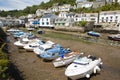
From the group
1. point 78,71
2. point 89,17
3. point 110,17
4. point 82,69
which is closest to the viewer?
point 78,71

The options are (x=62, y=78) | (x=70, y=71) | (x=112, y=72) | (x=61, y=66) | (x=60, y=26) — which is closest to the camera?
(x=70, y=71)

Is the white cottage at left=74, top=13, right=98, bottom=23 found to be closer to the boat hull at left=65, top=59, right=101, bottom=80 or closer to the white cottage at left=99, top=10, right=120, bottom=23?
the white cottage at left=99, top=10, right=120, bottom=23

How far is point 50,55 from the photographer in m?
23.5

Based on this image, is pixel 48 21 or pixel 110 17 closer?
pixel 110 17

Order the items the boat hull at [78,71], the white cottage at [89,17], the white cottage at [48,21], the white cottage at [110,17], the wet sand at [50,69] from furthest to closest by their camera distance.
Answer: the white cottage at [48,21] → the white cottage at [89,17] → the white cottage at [110,17] → the wet sand at [50,69] → the boat hull at [78,71]

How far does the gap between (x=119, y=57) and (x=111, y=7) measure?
5801 cm

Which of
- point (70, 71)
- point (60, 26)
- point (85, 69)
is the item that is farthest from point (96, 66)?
point (60, 26)

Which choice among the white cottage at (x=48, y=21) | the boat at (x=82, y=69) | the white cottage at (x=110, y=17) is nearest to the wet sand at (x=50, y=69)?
the boat at (x=82, y=69)

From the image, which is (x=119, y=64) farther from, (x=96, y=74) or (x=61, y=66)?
(x=61, y=66)

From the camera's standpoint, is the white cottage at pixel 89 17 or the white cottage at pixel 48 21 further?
the white cottage at pixel 48 21

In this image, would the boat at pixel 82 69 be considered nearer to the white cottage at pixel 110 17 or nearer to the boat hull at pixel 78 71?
the boat hull at pixel 78 71

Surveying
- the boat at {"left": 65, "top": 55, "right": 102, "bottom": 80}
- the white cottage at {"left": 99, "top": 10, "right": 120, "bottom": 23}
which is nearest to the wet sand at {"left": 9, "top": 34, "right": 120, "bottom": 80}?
the boat at {"left": 65, "top": 55, "right": 102, "bottom": 80}

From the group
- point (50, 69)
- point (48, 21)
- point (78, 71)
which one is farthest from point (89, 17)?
point (78, 71)

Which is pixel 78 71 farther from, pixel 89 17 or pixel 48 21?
pixel 48 21
